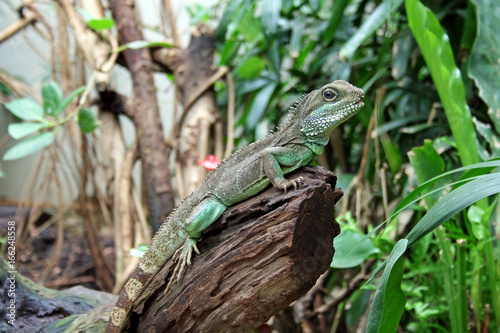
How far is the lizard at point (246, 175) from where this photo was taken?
102 inches

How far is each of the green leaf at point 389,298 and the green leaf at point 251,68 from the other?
13.4 feet

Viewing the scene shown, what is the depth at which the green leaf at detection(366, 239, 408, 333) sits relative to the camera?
1.89 meters

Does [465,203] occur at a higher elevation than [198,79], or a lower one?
lower

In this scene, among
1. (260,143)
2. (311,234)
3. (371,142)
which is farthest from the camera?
(371,142)

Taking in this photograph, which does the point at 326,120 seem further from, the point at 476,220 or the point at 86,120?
the point at 86,120

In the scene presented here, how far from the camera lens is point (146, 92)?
186 inches

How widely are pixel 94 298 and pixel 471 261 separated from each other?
291cm

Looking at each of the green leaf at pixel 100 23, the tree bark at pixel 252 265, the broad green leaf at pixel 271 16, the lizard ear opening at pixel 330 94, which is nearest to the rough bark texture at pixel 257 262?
the tree bark at pixel 252 265

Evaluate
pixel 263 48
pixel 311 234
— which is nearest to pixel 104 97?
pixel 263 48

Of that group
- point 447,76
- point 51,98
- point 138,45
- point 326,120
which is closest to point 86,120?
point 51,98

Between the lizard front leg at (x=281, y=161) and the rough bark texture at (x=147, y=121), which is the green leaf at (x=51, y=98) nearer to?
the rough bark texture at (x=147, y=121)

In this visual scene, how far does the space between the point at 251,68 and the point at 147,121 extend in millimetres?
1794

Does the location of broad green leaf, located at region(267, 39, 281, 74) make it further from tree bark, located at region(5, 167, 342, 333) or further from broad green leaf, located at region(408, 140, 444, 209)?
tree bark, located at region(5, 167, 342, 333)

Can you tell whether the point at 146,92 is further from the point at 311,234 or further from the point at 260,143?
the point at 311,234
